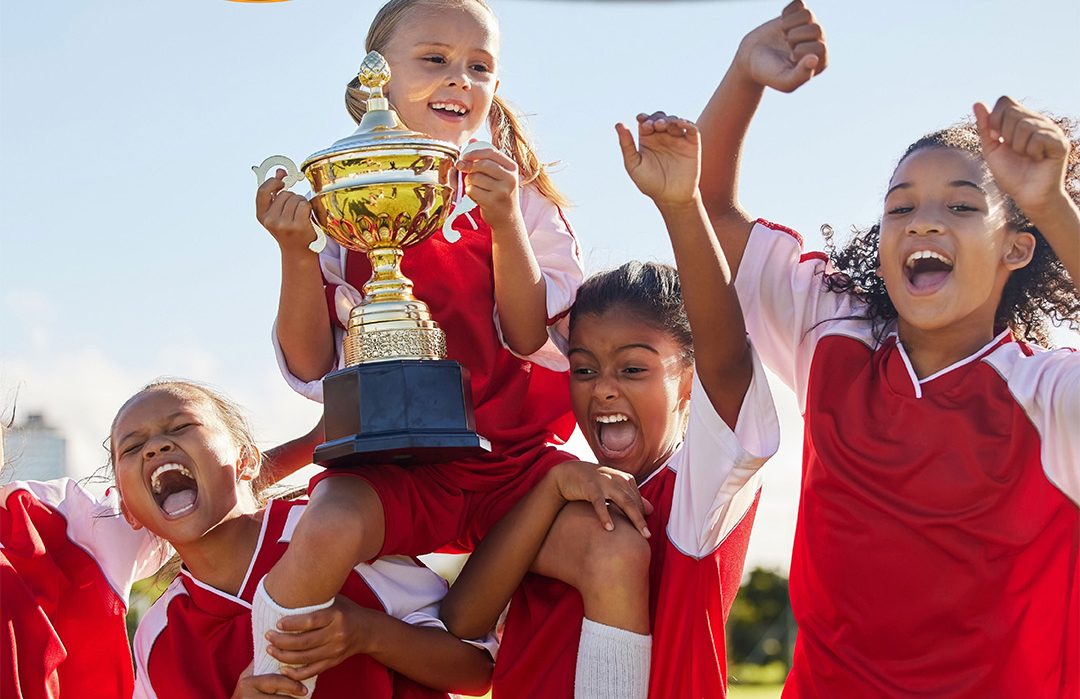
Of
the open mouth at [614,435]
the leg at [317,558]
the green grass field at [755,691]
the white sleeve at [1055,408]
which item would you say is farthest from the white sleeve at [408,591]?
the green grass field at [755,691]

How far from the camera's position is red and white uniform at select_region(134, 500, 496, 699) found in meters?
3.11

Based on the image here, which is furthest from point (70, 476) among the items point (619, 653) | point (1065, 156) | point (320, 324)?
point (1065, 156)

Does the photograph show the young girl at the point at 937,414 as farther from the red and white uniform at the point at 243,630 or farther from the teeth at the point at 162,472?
the teeth at the point at 162,472

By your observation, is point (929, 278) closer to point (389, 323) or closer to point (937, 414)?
point (937, 414)

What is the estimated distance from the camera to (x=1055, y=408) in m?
2.66

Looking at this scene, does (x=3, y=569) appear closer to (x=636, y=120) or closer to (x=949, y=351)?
(x=636, y=120)

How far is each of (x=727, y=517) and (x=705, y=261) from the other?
0.54 metres

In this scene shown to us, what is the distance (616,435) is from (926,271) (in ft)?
2.56

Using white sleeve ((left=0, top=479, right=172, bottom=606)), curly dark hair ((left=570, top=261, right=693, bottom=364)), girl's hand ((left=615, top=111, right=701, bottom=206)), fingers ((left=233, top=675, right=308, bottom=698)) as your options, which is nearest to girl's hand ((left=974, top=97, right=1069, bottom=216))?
girl's hand ((left=615, top=111, right=701, bottom=206))

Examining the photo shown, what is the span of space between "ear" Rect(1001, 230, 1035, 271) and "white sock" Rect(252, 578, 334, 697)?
152cm

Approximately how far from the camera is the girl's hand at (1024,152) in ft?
8.27

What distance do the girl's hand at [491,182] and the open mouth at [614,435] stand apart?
0.53 metres

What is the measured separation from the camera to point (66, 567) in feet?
11.9

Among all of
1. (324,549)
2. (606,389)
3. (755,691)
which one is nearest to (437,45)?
(606,389)
